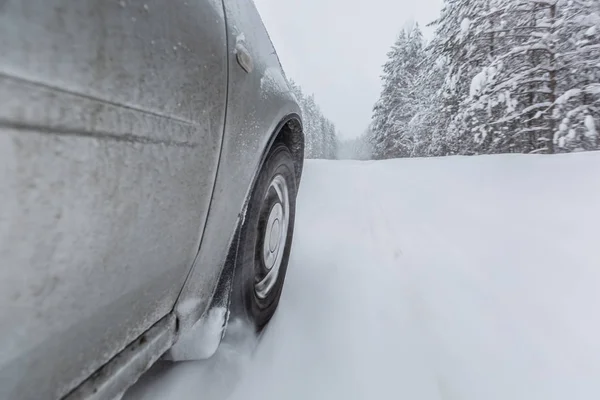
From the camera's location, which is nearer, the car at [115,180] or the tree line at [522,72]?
the car at [115,180]

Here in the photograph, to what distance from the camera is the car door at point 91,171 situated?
46cm

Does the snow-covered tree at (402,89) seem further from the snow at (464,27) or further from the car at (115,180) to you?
the car at (115,180)

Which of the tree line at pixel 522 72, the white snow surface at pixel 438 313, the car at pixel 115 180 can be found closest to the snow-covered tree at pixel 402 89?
the tree line at pixel 522 72

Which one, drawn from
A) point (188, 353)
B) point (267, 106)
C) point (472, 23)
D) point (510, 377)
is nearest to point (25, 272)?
point (188, 353)

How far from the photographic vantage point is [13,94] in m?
0.43

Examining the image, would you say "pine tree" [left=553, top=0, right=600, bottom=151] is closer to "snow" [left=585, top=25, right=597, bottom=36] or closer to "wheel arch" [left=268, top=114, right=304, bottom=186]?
"snow" [left=585, top=25, right=597, bottom=36]

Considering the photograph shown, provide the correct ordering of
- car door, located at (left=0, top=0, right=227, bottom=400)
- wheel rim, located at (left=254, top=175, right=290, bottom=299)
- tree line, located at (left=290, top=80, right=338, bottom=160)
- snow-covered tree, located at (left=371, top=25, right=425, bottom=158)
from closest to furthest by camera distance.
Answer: car door, located at (left=0, top=0, right=227, bottom=400), wheel rim, located at (left=254, top=175, right=290, bottom=299), snow-covered tree, located at (left=371, top=25, right=425, bottom=158), tree line, located at (left=290, top=80, right=338, bottom=160)

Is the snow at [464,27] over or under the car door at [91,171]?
over

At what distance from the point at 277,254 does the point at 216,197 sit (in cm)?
78

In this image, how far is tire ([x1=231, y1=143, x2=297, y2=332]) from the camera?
4.35 ft

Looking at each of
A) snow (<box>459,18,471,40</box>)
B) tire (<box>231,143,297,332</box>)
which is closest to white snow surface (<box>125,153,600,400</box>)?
tire (<box>231,143,297,332</box>)

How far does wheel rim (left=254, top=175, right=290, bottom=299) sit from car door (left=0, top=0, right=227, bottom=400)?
0.65 metres

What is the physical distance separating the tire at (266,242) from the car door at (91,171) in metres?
0.46

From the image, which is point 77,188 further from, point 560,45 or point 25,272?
point 560,45
